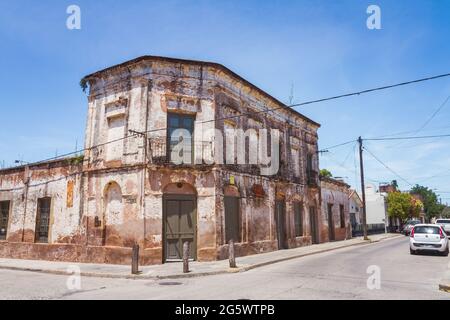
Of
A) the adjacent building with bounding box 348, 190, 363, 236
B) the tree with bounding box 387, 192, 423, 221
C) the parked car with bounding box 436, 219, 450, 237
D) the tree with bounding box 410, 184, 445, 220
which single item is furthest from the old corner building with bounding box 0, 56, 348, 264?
the tree with bounding box 410, 184, 445, 220

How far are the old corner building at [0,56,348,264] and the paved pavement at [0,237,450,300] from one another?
3.19 m

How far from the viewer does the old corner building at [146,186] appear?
47.1 feet

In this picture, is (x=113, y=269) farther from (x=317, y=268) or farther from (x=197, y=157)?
(x=317, y=268)

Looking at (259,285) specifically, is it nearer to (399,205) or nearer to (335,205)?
(335,205)

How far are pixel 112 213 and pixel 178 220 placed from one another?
9.36ft

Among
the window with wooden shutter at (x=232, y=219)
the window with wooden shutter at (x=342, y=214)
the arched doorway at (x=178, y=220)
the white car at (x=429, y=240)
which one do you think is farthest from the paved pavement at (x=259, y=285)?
the window with wooden shutter at (x=342, y=214)

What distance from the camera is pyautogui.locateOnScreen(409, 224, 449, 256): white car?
15891 millimetres

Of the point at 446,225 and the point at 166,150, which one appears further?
the point at 446,225

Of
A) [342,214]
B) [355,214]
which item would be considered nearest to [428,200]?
[355,214]

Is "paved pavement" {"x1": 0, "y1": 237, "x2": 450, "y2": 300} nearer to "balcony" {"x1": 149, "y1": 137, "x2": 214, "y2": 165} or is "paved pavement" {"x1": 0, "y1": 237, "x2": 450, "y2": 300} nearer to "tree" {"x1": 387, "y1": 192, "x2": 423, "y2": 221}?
"balcony" {"x1": 149, "y1": 137, "x2": 214, "y2": 165}

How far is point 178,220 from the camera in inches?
576

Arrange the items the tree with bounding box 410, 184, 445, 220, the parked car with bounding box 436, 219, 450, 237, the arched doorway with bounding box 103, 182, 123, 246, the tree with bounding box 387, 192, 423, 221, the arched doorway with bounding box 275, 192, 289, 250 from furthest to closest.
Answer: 1. the tree with bounding box 410, 184, 445, 220
2. the tree with bounding box 387, 192, 423, 221
3. the parked car with bounding box 436, 219, 450, 237
4. the arched doorway with bounding box 275, 192, 289, 250
5. the arched doorway with bounding box 103, 182, 123, 246

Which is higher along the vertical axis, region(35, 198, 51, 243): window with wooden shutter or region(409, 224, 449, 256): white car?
region(35, 198, 51, 243): window with wooden shutter
